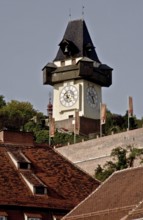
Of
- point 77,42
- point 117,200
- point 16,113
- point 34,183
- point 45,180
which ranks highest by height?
point 77,42

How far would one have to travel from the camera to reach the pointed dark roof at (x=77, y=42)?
4916 inches

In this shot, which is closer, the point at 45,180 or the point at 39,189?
the point at 39,189

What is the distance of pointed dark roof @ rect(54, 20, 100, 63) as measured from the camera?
4916 inches

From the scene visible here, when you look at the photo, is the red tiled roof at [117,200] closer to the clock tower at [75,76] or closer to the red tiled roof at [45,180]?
the red tiled roof at [45,180]

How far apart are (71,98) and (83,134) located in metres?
9.03

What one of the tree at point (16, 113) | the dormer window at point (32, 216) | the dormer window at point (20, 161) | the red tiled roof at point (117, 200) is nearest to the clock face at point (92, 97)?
the tree at point (16, 113)

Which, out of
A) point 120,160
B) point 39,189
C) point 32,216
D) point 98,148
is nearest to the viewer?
point 32,216

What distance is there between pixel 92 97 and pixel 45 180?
76832 mm

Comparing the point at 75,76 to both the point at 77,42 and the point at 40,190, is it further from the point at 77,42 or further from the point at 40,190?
the point at 40,190

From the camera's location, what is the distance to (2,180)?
166 feet

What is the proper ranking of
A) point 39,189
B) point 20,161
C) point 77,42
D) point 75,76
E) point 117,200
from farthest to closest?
1. point 75,76
2. point 77,42
3. point 20,161
4. point 39,189
5. point 117,200

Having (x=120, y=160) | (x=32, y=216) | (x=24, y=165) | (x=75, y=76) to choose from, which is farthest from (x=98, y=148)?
(x=32, y=216)

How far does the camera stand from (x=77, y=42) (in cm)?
12481

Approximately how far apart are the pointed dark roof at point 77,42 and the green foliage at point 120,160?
37.6 m
